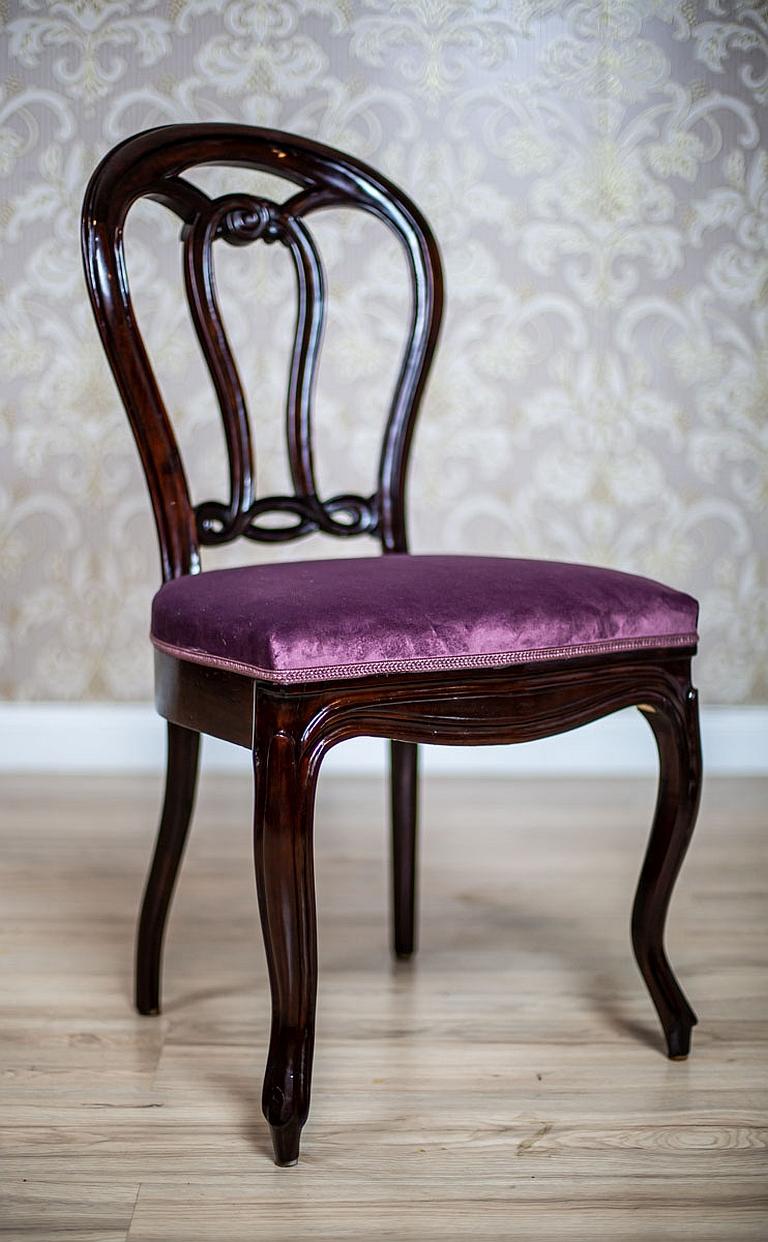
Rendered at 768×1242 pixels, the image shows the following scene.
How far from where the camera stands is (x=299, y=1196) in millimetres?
1053

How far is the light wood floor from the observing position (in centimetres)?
104

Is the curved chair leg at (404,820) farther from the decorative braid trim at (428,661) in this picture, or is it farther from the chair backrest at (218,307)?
the decorative braid trim at (428,661)

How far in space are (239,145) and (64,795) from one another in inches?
55.4

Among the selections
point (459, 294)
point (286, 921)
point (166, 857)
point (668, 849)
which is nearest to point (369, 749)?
point (459, 294)

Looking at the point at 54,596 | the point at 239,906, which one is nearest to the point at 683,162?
the point at 54,596

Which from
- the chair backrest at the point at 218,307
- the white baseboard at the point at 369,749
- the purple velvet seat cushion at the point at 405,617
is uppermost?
the chair backrest at the point at 218,307

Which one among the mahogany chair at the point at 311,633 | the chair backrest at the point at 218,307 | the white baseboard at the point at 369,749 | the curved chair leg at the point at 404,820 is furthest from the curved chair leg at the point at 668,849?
the white baseboard at the point at 369,749

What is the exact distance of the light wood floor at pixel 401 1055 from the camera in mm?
1040

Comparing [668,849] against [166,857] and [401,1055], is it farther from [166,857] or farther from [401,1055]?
[166,857]

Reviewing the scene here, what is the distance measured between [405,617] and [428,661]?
1.8 inches

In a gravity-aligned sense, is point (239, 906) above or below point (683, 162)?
below

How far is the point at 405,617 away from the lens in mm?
1083

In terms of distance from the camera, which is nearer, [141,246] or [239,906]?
[239,906]

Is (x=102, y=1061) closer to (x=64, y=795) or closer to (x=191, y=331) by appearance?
(x=64, y=795)
